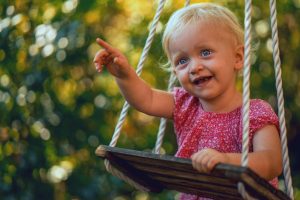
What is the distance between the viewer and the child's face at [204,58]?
2.12 metres

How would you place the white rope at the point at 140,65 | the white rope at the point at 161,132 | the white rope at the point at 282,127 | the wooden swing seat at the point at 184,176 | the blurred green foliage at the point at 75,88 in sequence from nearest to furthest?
the wooden swing seat at the point at 184,176 < the white rope at the point at 282,127 < the white rope at the point at 140,65 < the white rope at the point at 161,132 < the blurred green foliage at the point at 75,88

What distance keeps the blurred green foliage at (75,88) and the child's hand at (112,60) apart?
4.61ft

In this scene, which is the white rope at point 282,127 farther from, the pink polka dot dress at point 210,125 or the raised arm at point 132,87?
the raised arm at point 132,87

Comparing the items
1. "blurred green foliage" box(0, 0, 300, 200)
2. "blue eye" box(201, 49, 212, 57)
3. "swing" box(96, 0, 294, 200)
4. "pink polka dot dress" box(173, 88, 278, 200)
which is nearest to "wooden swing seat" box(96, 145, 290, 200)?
"swing" box(96, 0, 294, 200)

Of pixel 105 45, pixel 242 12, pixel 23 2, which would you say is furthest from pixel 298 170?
pixel 105 45

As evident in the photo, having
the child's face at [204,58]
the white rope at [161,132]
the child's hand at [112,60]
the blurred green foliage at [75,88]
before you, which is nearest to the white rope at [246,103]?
the child's face at [204,58]

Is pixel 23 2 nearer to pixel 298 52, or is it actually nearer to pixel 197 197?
pixel 298 52

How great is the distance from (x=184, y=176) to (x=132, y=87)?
404 millimetres

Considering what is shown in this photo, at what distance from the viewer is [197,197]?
226cm

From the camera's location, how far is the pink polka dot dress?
213cm

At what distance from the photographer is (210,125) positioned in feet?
7.24

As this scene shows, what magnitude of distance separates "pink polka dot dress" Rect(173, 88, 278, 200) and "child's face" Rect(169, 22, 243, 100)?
0.07 metres

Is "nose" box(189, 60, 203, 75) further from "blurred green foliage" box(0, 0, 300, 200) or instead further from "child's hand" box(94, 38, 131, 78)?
"blurred green foliage" box(0, 0, 300, 200)

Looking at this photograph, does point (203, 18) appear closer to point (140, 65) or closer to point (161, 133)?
point (140, 65)
